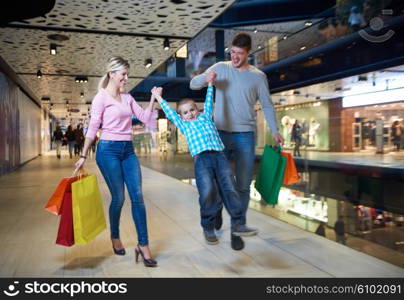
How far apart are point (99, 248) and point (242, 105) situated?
1.62m

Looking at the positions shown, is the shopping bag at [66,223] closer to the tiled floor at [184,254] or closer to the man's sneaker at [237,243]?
the tiled floor at [184,254]

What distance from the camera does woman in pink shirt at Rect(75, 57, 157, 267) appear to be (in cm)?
246

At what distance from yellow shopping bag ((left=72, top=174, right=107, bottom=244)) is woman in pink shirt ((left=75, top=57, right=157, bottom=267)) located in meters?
0.13

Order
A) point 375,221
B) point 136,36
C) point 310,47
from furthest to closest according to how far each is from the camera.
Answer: point 310,47
point 136,36
point 375,221

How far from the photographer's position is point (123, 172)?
2.54 metres

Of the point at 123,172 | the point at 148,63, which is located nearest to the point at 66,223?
the point at 123,172

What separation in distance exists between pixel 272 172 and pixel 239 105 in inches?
24.9

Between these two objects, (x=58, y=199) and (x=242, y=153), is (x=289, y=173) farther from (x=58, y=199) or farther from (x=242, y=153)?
(x=58, y=199)

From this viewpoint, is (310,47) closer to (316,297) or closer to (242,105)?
(242,105)

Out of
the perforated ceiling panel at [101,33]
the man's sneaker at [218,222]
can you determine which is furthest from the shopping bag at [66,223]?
the perforated ceiling panel at [101,33]

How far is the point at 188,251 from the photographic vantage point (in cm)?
285

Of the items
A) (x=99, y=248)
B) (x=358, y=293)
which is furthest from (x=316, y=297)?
(x=99, y=248)

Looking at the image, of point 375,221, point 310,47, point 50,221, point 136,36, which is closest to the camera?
point 50,221

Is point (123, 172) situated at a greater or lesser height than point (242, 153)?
lesser
